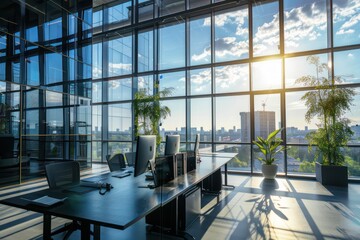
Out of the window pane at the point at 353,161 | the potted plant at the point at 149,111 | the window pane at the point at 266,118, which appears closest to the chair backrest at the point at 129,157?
the potted plant at the point at 149,111

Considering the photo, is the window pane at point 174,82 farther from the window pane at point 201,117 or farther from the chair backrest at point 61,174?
the chair backrest at point 61,174

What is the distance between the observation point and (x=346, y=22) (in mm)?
5316

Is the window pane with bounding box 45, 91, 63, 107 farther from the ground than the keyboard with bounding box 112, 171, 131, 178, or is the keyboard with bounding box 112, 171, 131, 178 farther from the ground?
the window pane with bounding box 45, 91, 63, 107

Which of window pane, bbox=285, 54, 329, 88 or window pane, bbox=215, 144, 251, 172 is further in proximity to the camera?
window pane, bbox=215, 144, 251, 172

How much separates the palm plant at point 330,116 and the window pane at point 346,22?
978 mm

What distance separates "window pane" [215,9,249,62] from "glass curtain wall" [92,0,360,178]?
0.09 feet

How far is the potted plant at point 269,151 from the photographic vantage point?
542cm

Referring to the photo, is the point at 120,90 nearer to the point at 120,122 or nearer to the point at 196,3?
the point at 120,122

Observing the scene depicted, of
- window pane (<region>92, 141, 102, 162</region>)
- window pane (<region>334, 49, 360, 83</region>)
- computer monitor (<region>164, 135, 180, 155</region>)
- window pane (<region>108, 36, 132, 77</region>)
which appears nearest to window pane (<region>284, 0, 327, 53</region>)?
window pane (<region>334, 49, 360, 83</region>)

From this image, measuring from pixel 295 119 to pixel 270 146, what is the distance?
101 cm

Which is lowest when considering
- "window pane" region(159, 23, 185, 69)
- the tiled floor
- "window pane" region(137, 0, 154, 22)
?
the tiled floor

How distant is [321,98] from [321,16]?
225 centimetres

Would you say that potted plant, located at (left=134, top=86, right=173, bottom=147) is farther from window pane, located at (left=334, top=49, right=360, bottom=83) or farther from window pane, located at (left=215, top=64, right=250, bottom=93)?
window pane, located at (left=334, top=49, right=360, bottom=83)

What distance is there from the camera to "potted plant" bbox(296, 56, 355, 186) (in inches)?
188
